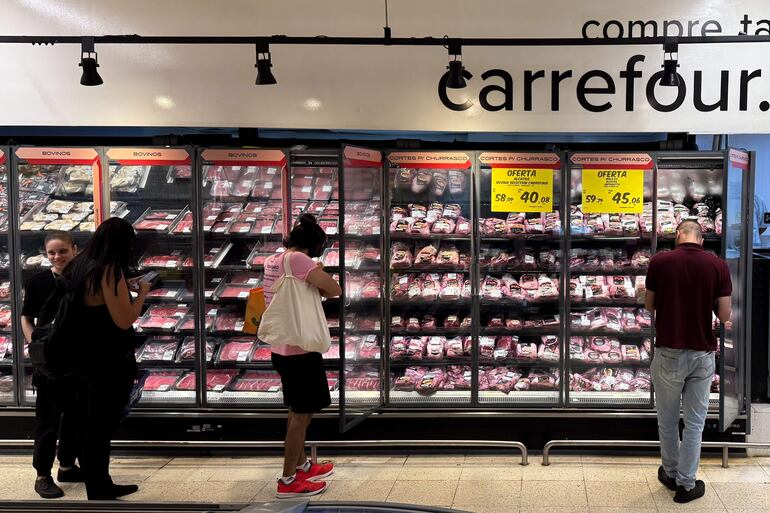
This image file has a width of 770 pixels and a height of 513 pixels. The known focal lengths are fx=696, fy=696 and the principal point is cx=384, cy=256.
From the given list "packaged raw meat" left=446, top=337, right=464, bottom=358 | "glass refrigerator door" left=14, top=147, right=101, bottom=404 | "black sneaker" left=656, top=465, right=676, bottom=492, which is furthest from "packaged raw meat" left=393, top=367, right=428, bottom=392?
"glass refrigerator door" left=14, top=147, right=101, bottom=404

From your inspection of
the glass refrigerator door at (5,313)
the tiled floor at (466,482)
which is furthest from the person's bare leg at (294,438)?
the glass refrigerator door at (5,313)

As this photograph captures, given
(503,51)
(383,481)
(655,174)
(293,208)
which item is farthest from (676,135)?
(383,481)

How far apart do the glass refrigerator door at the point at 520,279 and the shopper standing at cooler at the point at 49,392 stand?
284 centimetres

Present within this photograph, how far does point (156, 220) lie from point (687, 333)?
12.4 feet

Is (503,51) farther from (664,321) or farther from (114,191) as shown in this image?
(114,191)

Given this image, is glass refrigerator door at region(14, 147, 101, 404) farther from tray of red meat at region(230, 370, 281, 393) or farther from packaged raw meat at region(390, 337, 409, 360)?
packaged raw meat at region(390, 337, 409, 360)

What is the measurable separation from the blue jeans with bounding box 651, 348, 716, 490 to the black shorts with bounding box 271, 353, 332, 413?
204 centimetres

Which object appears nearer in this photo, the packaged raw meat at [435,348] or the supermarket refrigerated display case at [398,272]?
the supermarket refrigerated display case at [398,272]

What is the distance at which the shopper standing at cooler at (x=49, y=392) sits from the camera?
4160mm

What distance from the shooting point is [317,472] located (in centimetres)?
449

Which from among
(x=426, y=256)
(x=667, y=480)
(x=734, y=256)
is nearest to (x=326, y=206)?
(x=426, y=256)

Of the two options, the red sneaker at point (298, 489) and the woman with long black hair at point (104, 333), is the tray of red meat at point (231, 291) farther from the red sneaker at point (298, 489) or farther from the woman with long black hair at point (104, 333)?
the red sneaker at point (298, 489)

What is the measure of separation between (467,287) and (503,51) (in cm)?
178

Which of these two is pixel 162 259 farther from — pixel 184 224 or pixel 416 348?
pixel 416 348
